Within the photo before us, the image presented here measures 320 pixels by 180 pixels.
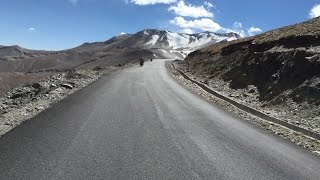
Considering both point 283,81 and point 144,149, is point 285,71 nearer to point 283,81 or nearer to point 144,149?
point 283,81

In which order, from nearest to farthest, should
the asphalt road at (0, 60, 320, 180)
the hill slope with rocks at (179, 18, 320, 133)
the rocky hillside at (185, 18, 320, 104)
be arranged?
the asphalt road at (0, 60, 320, 180) → the hill slope with rocks at (179, 18, 320, 133) → the rocky hillside at (185, 18, 320, 104)

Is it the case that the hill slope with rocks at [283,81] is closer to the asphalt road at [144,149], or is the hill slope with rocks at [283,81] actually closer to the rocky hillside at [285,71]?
the rocky hillside at [285,71]

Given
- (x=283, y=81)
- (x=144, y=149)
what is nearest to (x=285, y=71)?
(x=283, y=81)

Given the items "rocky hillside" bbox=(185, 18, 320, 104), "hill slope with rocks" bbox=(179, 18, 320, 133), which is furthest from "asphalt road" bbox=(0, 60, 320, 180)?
"rocky hillside" bbox=(185, 18, 320, 104)

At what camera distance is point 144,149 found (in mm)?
10266

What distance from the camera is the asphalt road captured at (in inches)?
333

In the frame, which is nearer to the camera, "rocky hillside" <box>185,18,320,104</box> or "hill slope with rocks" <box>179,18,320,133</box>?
"hill slope with rocks" <box>179,18,320,133</box>

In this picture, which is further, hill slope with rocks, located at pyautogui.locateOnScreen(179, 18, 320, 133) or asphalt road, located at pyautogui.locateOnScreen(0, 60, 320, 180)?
Answer: hill slope with rocks, located at pyautogui.locateOnScreen(179, 18, 320, 133)

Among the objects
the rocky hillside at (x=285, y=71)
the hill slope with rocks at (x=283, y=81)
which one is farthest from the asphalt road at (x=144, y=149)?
the rocky hillside at (x=285, y=71)

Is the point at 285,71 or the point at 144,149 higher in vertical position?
the point at 285,71

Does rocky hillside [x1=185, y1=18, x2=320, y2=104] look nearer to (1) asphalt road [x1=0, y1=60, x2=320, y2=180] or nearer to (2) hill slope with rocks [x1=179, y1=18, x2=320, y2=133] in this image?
(2) hill slope with rocks [x1=179, y1=18, x2=320, y2=133]

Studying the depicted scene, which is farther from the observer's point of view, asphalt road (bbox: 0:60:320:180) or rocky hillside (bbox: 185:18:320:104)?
rocky hillside (bbox: 185:18:320:104)

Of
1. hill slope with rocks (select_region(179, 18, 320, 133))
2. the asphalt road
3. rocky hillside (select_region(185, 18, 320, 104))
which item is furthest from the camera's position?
rocky hillside (select_region(185, 18, 320, 104))

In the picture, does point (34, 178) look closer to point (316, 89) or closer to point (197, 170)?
point (197, 170)
